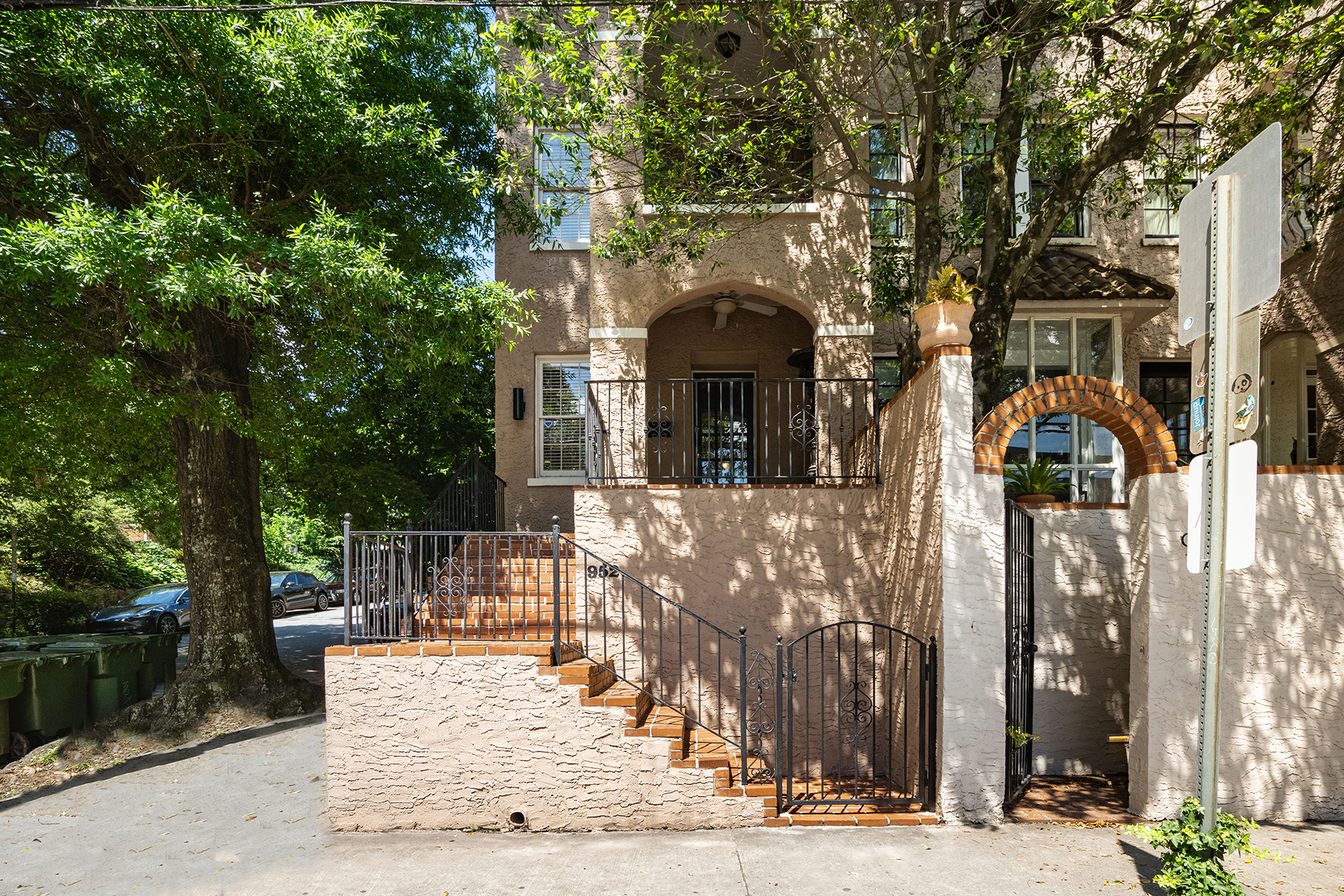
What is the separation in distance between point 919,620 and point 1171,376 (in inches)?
281

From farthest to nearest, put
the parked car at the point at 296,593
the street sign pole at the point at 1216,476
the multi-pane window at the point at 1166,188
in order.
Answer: the parked car at the point at 296,593
the multi-pane window at the point at 1166,188
the street sign pole at the point at 1216,476

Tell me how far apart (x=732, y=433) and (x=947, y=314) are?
117 inches

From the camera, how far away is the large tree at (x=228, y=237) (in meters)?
5.98

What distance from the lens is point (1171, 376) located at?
10.2 m

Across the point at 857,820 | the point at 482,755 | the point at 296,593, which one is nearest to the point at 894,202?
the point at 857,820

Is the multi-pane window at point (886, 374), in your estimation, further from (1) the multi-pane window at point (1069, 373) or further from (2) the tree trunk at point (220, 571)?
(2) the tree trunk at point (220, 571)

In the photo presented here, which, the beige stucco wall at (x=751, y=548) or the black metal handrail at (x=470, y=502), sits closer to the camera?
the beige stucco wall at (x=751, y=548)

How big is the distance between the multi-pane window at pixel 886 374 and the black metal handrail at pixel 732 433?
3.95 feet

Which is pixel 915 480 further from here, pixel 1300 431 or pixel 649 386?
pixel 1300 431

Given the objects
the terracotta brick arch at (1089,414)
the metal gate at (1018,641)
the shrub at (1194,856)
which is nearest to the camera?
the shrub at (1194,856)

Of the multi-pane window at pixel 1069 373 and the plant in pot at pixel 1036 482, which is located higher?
the multi-pane window at pixel 1069 373

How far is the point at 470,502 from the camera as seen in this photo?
9.26 m

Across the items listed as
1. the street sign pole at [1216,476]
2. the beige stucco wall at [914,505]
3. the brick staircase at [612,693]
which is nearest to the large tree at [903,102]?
the beige stucco wall at [914,505]

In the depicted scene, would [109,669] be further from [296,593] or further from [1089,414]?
[296,593]
